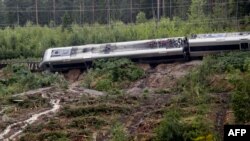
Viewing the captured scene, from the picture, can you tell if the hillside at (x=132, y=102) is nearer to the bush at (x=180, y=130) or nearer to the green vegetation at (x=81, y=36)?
the bush at (x=180, y=130)

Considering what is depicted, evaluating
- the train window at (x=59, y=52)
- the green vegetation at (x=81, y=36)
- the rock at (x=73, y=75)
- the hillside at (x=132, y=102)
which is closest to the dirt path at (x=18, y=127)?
the hillside at (x=132, y=102)

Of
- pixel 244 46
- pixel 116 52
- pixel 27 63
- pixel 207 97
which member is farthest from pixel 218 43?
pixel 27 63

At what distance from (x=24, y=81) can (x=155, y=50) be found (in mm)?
7779

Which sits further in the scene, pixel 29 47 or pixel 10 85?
pixel 29 47

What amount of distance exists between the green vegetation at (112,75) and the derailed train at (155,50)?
1.35 meters

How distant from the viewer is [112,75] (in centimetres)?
3058

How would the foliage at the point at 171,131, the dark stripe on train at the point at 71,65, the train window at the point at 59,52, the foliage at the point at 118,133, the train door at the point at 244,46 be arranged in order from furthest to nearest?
the train window at the point at 59,52 < the dark stripe on train at the point at 71,65 < the train door at the point at 244,46 < the foliage at the point at 118,133 < the foliage at the point at 171,131

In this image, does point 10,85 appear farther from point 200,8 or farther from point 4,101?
point 200,8

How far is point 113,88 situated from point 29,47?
14381mm

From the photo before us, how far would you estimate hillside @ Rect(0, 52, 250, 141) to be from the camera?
1847cm

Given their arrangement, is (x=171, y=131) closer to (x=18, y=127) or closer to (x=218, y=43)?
(x=18, y=127)

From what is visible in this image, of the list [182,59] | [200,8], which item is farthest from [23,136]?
[200,8]

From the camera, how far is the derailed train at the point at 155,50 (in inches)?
1245

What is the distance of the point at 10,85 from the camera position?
3200 centimetres
